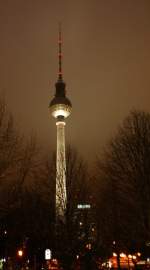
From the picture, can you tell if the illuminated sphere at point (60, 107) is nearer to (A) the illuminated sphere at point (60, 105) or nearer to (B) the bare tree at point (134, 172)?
(A) the illuminated sphere at point (60, 105)

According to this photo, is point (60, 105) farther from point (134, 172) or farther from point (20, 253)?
point (134, 172)

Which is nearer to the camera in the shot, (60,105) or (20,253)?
(20,253)

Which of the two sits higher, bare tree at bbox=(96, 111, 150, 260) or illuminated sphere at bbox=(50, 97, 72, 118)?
illuminated sphere at bbox=(50, 97, 72, 118)

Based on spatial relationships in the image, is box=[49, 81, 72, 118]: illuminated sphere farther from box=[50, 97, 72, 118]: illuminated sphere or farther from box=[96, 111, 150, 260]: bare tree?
box=[96, 111, 150, 260]: bare tree

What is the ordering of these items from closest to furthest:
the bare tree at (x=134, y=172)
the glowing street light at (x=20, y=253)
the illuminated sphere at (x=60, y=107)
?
the bare tree at (x=134, y=172), the glowing street light at (x=20, y=253), the illuminated sphere at (x=60, y=107)

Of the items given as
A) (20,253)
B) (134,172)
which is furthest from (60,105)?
(134,172)

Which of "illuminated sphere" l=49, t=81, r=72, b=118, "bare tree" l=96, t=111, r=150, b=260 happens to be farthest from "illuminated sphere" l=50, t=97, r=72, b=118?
"bare tree" l=96, t=111, r=150, b=260

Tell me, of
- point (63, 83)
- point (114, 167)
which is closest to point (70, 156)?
point (114, 167)

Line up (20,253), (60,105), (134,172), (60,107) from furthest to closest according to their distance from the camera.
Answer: (60,105) → (60,107) → (20,253) → (134,172)

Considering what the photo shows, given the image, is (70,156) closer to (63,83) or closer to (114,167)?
(114,167)

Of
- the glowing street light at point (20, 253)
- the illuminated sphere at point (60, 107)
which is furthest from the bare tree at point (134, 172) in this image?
the illuminated sphere at point (60, 107)

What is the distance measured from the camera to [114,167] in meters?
29.4

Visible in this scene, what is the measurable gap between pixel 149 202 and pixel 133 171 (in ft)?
8.17

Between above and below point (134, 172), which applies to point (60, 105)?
above
